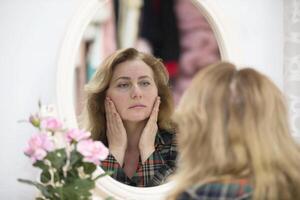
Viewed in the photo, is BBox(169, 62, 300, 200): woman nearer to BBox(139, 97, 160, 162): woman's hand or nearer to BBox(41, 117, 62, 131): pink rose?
BBox(41, 117, 62, 131): pink rose

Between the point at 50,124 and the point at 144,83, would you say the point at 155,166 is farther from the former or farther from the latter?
the point at 50,124

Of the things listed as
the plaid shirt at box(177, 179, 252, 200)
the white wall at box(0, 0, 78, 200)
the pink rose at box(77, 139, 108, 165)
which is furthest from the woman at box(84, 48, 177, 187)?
the plaid shirt at box(177, 179, 252, 200)

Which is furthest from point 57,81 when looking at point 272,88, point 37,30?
point 272,88

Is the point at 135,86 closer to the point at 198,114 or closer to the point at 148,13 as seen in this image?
the point at 148,13

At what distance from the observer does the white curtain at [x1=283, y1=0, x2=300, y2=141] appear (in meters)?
1.70

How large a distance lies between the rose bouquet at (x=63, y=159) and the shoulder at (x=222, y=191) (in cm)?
33

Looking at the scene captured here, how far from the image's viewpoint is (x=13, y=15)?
1.45 metres

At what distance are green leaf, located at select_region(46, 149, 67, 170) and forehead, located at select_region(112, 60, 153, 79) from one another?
13.4 inches

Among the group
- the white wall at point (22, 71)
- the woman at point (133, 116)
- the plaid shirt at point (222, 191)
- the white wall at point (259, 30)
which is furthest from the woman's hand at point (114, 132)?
the plaid shirt at point (222, 191)

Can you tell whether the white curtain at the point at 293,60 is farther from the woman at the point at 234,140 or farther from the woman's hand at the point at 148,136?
the woman at the point at 234,140

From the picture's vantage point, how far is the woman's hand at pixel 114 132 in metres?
1.48

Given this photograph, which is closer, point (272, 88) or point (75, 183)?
point (272, 88)

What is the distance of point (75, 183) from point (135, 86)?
14.5 inches

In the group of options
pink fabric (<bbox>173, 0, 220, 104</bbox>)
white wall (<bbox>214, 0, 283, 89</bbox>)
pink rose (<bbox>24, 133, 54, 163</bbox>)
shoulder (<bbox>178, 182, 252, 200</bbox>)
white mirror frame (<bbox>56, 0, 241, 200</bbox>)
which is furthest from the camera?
white wall (<bbox>214, 0, 283, 89</bbox>)
